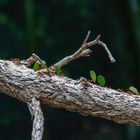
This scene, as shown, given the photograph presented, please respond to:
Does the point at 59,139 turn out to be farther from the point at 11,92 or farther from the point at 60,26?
the point at 11,92

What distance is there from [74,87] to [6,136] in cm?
484

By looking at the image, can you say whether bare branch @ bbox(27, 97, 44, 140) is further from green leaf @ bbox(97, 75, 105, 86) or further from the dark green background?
the dark green background

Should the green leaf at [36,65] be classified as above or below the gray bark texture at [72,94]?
above

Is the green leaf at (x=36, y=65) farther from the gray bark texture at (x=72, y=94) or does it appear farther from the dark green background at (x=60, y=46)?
the dark green background at (x=60, y=46)

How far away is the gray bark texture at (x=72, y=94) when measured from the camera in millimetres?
1561

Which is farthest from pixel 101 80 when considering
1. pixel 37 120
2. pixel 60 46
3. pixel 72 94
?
pixel 60 46

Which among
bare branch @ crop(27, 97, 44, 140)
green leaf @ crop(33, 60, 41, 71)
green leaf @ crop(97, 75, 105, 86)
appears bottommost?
bare branch @ crop(27, 97, 44, 140)

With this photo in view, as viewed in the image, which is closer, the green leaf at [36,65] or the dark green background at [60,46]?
the green leaf at [36,65]

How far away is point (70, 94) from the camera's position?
1.56 metres

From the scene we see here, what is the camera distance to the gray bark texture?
5.12ft

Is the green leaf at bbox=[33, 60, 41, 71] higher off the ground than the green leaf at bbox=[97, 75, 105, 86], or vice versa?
the green leaf at bbox=[33, 60, 41, 71]

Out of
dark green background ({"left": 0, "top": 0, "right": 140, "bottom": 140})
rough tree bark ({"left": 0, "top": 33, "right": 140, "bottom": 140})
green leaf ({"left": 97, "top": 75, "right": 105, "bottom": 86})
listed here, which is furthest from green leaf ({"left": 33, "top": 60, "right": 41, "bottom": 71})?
dark green background ({"left": 0, "top": 0, "right": 140, "bottom": 140})

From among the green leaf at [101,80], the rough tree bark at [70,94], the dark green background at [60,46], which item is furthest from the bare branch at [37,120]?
the dark green background at [60,46]

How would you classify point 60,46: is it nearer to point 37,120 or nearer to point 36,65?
point 36,65
